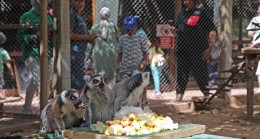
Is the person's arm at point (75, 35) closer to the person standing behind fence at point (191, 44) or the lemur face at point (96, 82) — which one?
the lemur face at point (96, 82)

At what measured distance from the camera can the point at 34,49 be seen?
7.50 m

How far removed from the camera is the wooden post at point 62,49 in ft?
22.5

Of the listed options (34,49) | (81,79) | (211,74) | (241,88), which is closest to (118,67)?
(81,79)

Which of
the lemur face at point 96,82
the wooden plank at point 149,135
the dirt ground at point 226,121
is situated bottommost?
the dirt ground at point 226,121

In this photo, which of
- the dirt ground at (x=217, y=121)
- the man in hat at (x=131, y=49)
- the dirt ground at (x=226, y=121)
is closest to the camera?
the dirt ground at (x=217, y=121)

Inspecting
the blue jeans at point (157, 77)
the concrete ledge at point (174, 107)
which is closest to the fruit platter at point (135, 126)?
the concrete ledge at point (174, 107)

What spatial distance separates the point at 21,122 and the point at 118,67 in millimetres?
1991

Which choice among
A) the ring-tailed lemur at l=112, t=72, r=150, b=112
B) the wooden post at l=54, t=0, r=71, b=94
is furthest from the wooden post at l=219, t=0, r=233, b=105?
the ring-tailed lemur at l=112, t=72, r=150, b=112

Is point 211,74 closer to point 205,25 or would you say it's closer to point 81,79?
point 205,25

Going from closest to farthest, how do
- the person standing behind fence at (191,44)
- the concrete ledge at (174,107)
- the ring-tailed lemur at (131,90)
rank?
A: 1. the ring-tailed lemur at (131,90)
2. the concrete ledge at (174,107)
3. the person standing behind fence at (191,44)

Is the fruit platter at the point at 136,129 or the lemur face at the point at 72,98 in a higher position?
the lemur face at the point at 72,98

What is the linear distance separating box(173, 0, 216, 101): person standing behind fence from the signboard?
524mm

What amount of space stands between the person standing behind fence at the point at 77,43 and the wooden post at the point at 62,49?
53cm

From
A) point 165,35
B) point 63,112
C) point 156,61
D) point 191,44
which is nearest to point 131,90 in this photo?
point 63,112
